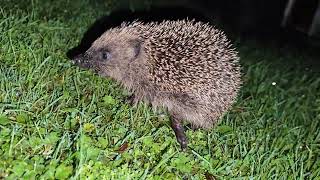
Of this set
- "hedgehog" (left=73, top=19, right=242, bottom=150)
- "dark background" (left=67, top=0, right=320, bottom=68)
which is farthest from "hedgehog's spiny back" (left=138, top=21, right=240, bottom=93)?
"dark background" (left=67, top=0, right=320, bottom=68)

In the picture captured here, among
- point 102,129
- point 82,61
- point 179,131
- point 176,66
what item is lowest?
point 179,131

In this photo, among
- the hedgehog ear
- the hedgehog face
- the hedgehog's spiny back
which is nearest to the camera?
the hedgehog's spiny back

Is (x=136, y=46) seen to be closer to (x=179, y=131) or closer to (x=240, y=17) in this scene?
(x=179, y=131)

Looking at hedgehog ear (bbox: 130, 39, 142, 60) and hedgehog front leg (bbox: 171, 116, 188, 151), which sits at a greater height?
hedgehog ear (bbox: 130, 39, 142, 60)

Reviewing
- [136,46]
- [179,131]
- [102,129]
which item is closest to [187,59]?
[136,46]

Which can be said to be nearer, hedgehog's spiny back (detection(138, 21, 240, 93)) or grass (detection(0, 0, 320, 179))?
grass (detection(0, 0, 320, 179))

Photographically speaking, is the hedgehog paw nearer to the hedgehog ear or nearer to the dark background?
the hedgehog ear

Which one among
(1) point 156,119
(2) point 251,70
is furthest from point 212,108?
(2) point 251,70

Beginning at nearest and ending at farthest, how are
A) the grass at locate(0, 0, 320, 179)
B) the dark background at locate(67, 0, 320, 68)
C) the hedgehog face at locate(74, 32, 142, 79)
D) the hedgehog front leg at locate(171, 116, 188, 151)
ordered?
1. the grass at locate(0, 0, 320, 179)
2. the hedgehog front leg at locate(171, 116, 188, 151)
3. the hedgehog face at locate(74, 32, 142, 79)
4. the dark background at locate(67, 0, 320, 68)

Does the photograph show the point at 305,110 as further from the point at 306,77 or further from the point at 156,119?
the point at 156,119
